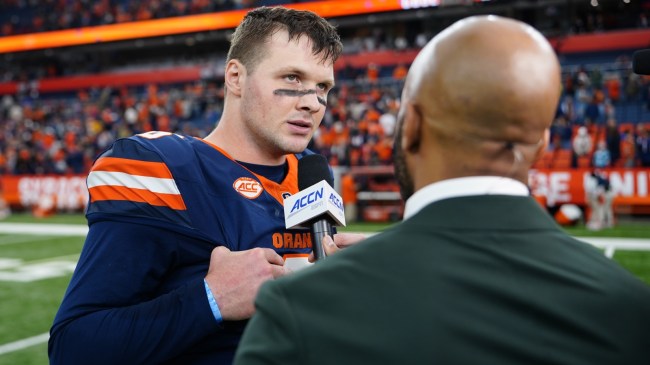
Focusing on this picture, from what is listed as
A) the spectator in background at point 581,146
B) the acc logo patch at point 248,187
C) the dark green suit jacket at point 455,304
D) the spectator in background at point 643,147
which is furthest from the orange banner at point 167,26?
the dark green suit jacket at point 455,304

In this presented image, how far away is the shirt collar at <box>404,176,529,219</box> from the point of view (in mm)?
1011

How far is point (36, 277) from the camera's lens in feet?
25.4

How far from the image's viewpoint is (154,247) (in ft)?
5.54

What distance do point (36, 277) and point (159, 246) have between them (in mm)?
6896

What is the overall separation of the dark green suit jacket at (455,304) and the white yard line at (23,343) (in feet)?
14.8

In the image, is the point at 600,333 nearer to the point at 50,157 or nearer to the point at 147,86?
the point at 50,157

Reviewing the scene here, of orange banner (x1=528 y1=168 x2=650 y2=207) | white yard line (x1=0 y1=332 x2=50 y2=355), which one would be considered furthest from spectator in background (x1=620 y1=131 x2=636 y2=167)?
white yard line (x1=0 y1=332 x2=50 y2=355)

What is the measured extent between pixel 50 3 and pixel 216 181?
33300mm

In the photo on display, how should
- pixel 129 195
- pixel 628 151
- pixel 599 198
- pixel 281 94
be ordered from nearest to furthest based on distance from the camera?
pixel 129 195
pixel 281 94
pixel 599 198
pixel 628 151

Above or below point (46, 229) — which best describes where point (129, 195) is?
above

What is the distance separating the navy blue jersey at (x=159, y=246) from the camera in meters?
1.60

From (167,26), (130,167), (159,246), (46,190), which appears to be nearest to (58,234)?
(46,190)

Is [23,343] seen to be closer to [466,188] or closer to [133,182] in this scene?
[133,182]

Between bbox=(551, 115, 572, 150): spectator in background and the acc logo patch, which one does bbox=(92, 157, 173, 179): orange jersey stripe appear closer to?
the acc logo patch
